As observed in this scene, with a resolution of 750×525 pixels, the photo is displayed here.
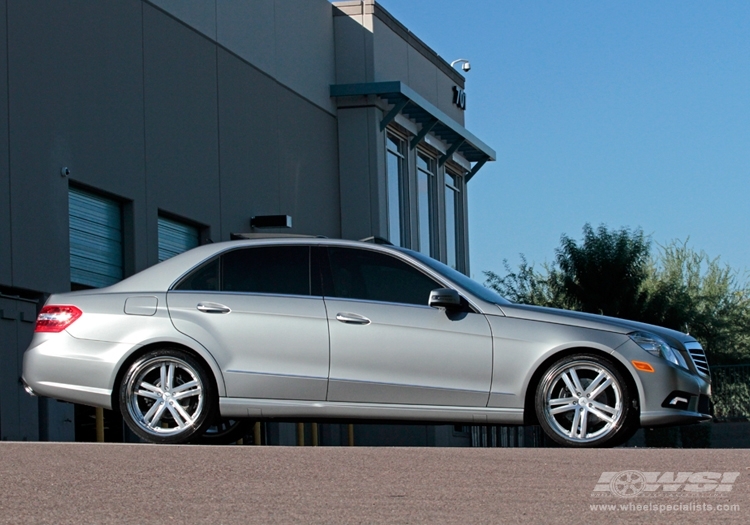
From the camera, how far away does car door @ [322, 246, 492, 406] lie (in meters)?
9.60

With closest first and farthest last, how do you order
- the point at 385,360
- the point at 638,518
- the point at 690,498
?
the point at 638,518, the point at 690,498, the point at 385,360

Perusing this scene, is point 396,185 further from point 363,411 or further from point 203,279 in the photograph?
point 363,411

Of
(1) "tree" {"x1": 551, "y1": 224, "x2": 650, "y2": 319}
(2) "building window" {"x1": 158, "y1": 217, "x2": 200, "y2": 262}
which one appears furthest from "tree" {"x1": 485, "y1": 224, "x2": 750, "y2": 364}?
(2) "building window" {"x1": 158, "y1": 217, "x2": 200, "y2": 262}

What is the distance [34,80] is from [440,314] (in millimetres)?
8676

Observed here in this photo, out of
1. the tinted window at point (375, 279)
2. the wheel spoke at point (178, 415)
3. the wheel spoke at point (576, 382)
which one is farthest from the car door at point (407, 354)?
the wheel spoke at point (178, 415)

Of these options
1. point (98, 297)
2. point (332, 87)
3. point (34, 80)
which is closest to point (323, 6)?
point (332, 87)

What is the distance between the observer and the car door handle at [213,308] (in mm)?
9859

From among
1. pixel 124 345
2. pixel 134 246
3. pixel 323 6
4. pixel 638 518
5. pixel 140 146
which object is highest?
pixel 323 6

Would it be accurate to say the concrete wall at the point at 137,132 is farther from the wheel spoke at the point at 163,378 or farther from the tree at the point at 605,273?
the tree at the point at 605,273

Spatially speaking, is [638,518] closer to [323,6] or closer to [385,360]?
[385,360]

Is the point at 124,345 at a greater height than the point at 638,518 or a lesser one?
greater

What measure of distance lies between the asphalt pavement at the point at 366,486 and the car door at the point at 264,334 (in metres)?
1.25

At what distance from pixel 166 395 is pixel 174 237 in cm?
1073

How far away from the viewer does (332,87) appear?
1076 inches
